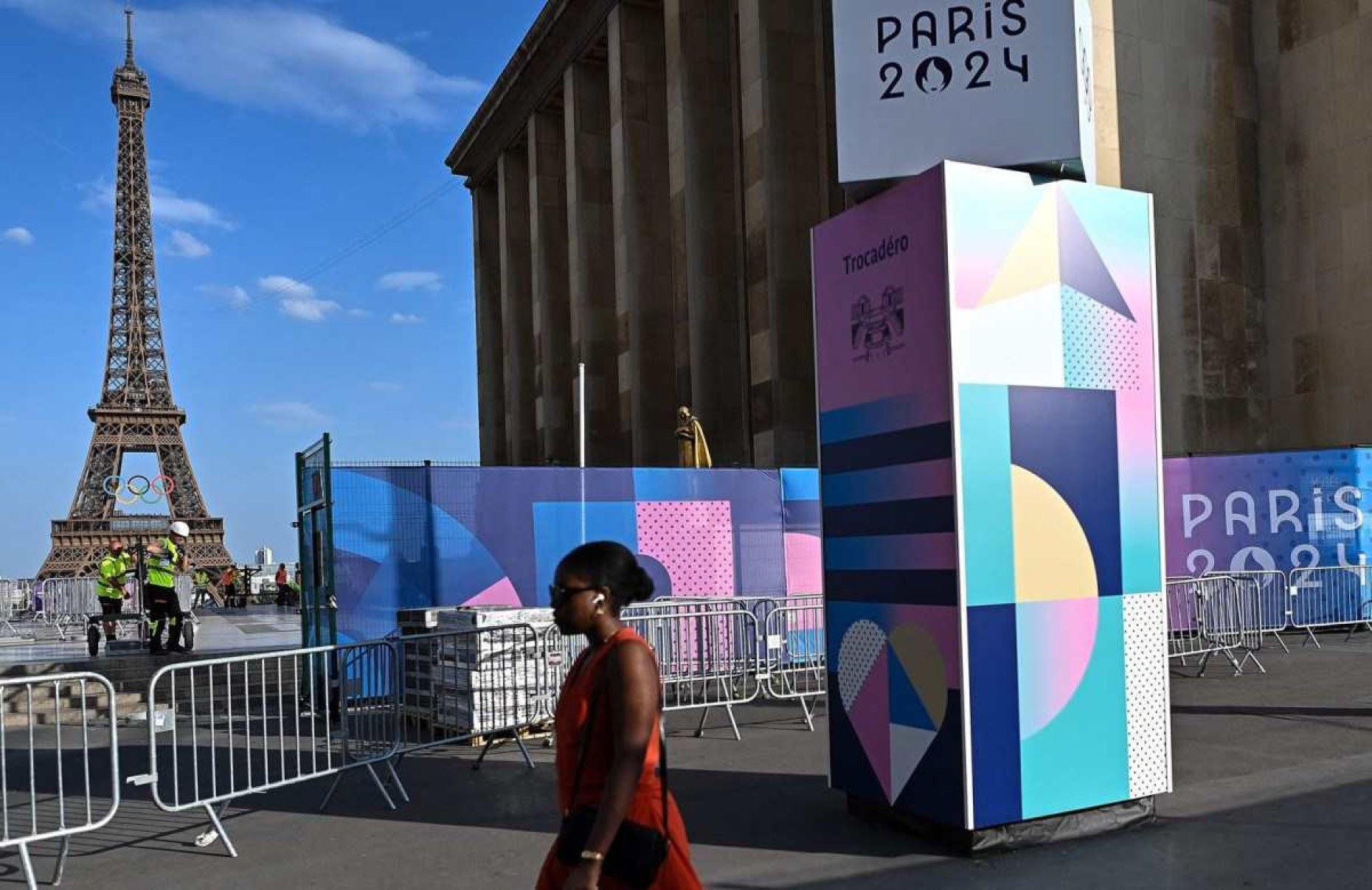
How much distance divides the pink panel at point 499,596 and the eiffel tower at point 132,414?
6178 centimetres

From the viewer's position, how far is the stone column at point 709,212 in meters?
29.8

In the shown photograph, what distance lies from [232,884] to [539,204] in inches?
1522

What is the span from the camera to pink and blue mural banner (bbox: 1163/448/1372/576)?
718 inches

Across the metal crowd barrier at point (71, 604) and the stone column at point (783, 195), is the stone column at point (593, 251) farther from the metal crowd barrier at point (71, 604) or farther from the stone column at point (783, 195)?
the metal crowd barrier at point (71, 604)

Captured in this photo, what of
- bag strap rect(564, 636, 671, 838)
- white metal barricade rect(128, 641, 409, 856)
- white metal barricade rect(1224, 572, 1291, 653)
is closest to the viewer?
bag strap rect(564, 636, 671, 838)

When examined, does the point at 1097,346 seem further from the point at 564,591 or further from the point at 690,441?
the point at 690,441

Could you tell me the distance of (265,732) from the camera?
7930mm

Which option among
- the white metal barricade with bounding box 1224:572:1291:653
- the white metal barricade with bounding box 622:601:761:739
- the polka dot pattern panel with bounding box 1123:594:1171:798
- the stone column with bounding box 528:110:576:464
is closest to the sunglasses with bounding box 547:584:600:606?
the polka dot pattern panel with bounding box 1123:594:1171:798

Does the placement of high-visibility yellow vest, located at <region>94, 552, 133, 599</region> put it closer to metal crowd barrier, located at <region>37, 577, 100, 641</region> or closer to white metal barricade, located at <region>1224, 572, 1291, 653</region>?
metal crowd barrier, located at <region>37, 577, 100, 641</region>

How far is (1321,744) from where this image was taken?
348 inches

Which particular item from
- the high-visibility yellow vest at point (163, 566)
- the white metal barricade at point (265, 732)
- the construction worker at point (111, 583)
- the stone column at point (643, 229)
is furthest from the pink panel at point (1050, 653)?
the stone column at point (643, 229)

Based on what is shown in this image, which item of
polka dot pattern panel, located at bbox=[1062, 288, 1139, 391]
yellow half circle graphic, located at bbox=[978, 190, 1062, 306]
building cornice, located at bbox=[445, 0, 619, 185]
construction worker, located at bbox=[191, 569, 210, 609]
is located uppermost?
building cornice, located at bbox=[445, 0, 619, 185]

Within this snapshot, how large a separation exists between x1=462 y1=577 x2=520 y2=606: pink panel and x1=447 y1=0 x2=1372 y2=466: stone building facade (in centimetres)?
1250

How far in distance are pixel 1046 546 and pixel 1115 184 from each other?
17.5 m
